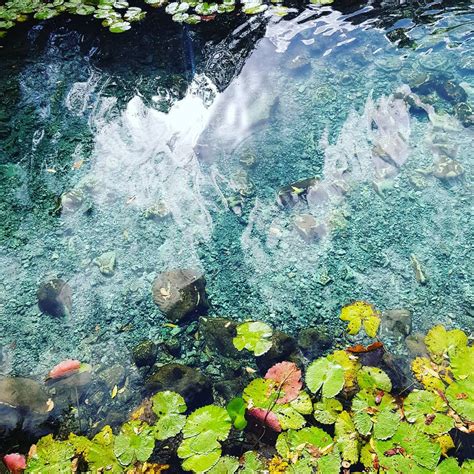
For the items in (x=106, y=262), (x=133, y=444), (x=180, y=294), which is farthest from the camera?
(x=106, y=262)

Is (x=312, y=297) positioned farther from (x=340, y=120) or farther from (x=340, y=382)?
(x=340, y=120)

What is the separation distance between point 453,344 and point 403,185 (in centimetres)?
169

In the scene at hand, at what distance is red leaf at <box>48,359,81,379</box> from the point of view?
2.40 metres

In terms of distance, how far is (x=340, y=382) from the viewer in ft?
6.61

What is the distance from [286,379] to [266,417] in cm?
25

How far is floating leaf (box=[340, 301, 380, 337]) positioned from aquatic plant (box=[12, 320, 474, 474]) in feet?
1.23

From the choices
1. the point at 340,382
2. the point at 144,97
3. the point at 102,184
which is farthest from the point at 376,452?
the point at 144,97

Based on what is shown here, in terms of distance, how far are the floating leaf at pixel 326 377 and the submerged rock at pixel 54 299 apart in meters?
1.91

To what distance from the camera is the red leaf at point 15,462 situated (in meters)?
1.88

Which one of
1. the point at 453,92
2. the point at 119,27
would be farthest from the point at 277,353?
the point at 119,27

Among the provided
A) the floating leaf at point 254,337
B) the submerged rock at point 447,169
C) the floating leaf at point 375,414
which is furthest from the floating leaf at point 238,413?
the submerged rock at point 447,169

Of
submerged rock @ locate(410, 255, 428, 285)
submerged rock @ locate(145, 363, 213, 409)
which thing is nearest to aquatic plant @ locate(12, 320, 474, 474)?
submerged rock @ locate(145, 363, 213, 409)

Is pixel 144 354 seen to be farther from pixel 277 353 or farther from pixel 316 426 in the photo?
pixel 316 426

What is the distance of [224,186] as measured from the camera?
3502mm
